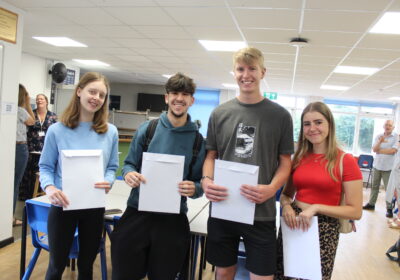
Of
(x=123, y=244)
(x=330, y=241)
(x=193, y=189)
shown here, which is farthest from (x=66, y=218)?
(x=330, y=241)

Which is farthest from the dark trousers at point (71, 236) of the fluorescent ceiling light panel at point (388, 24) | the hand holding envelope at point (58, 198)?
the fluorescent ceiling light panel at point (388, 24)

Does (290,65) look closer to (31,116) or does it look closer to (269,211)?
(31,116)

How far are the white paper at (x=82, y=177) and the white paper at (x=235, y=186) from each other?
64 cm

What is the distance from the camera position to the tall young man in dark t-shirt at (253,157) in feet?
4.98

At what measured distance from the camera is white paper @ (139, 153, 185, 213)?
1.56 meters

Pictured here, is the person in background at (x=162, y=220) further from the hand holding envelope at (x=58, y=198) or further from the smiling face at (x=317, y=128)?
the smiling face at (x=317, y=128)

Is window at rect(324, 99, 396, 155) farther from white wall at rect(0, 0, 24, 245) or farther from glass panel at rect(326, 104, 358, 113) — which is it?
white wall at rect(0, 0, 24, 245)

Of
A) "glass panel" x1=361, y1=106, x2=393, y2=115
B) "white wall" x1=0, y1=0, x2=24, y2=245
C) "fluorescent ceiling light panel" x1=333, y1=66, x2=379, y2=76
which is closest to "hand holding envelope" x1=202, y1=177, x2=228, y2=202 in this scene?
"white wall" x1=0, y1=0, x2=24, y2=245

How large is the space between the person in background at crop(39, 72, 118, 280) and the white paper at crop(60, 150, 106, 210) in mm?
41

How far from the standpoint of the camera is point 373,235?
185 inches

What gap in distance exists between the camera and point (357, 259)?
3748 mm

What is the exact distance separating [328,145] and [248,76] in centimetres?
55

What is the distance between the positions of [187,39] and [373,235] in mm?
4113

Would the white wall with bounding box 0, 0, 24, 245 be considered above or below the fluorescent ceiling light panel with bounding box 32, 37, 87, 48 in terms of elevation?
below
